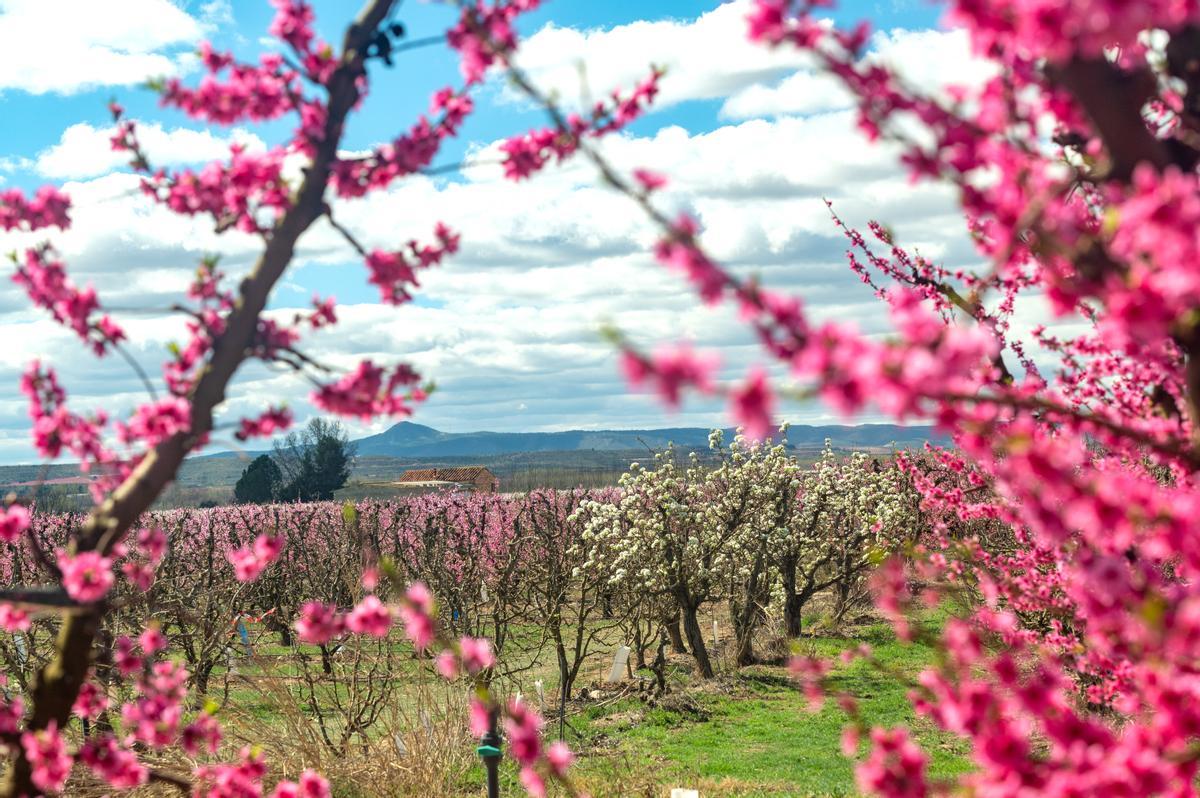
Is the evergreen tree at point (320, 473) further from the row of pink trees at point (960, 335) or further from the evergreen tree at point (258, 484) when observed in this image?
the row of pink trees at point (960, 335)

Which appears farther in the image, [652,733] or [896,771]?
[652,733]

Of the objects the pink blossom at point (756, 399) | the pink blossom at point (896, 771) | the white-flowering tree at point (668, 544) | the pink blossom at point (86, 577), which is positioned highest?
the pink blossom at point (756, 399)

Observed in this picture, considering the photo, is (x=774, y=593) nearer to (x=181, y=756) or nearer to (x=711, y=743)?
(x=711, y=743)

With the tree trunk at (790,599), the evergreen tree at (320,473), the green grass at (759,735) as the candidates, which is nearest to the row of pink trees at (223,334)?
the green grass at (759,735)

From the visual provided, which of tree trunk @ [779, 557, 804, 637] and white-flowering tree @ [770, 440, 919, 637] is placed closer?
white-flowering tree @ [770, 440, 919, 637]

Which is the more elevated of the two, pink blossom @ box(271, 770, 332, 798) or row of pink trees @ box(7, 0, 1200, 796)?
row of pink trees @ box(7, 0, 1200, 796)

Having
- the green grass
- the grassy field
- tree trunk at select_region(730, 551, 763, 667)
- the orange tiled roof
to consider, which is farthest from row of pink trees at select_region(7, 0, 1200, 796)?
the orange tiled roof

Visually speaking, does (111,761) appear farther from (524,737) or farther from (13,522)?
(524,737)

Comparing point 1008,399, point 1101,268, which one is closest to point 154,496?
point 1008,399

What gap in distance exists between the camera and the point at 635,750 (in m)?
12.9

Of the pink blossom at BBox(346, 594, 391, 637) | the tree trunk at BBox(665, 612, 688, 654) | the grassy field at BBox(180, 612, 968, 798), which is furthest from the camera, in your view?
the tree trunk at BBox(665, 612, 688, 654)

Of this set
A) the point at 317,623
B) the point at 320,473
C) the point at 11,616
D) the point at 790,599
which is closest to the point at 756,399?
the point at 317,623

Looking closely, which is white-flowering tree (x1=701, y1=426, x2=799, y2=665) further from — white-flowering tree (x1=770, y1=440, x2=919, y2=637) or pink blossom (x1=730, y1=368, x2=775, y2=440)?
pink blossom (x1=730, y1=368, x2=775, y2=440)

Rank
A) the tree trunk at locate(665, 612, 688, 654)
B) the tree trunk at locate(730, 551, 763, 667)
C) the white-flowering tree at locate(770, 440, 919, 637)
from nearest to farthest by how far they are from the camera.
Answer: the tree trunk at locate(730, 551, 763, 667) < the tree trunk at locate(665, 612, 688, 654) < the white-flowering tree at locate(770, 440, 919, 637)
